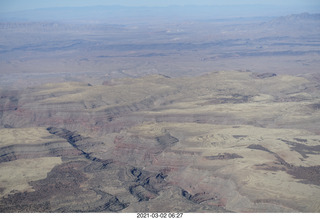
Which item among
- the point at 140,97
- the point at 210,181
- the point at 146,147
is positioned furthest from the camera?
the point at 140,97

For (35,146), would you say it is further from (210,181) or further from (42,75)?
(42,75)

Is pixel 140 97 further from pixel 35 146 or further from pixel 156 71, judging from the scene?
pixel 156 71

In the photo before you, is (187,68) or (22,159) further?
(187,68)

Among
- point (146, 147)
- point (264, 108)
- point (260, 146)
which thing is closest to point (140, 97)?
point (264, 108)

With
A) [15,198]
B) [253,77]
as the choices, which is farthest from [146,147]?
[253,77]

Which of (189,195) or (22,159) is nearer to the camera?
(189,195)

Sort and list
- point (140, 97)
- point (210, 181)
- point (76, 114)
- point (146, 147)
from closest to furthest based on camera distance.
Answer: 1. point (210, 181)
2. point (146, 147)
3. point (76, 114)
4. point (140, 97)

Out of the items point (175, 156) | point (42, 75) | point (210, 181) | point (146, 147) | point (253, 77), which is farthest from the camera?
point (42, 75)

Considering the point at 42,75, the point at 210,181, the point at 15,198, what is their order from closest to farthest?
1. the point at 15,198
2. the point at 210,181
3. the point at 42,75
